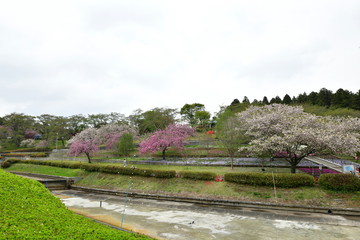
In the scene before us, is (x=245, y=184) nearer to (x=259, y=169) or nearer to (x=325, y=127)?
(x=259, y=169)

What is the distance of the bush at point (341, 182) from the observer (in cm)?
1535

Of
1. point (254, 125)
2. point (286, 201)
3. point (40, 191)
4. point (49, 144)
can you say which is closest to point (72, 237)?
point (40, 191)

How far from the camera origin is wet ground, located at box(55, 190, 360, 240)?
35.5 feet

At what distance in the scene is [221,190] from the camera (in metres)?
19.1

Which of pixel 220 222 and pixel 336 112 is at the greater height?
pixel 336 112

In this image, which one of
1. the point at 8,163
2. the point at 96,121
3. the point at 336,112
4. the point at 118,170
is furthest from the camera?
the point at 96,121

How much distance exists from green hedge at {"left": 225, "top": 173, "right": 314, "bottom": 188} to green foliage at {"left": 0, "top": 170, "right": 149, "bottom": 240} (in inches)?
535

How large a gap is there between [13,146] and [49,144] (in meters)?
14.6

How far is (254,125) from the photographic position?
21.7 meters

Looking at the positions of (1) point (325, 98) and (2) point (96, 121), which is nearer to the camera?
(1) point (325, 98)

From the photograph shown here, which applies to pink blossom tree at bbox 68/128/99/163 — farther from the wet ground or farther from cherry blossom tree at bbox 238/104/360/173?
cherry blossom tree at bbox 238/104/360/173

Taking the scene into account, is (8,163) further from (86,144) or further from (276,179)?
(276,179)

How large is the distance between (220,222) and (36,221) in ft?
31.9

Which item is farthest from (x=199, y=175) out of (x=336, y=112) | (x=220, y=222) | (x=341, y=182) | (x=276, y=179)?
(x=336, y=112)
